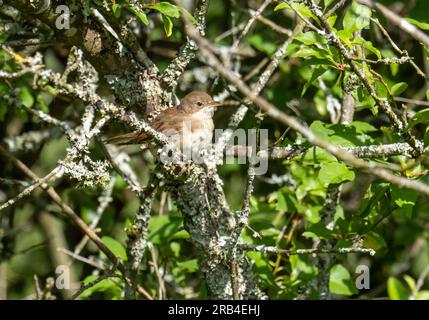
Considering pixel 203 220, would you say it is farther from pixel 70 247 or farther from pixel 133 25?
pixel 70 247

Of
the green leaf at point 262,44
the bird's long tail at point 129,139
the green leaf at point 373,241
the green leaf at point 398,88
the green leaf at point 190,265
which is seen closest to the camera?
the green leaf at point 398,88

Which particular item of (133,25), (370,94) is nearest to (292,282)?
(370,94)

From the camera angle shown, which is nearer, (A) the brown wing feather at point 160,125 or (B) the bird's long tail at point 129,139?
(A) the brown wing feather at point 160,125

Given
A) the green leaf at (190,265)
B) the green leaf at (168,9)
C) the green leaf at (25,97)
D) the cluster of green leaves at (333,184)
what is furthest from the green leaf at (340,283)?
the green leaf at (25,97)

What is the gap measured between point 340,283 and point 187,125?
53.1 inches

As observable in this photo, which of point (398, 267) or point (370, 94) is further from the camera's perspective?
point (398, 267)

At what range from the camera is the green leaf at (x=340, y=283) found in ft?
13.6

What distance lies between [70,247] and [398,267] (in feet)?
9.45

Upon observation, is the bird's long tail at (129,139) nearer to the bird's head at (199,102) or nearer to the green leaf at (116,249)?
the bird's head at (199,102)

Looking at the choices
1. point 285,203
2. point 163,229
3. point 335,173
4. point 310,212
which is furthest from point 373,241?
point 163,229

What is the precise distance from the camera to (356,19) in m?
3.26

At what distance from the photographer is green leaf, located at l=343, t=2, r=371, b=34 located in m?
3.23

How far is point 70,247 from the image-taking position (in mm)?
6273

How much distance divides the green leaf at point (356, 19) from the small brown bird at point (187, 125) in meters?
1.08
